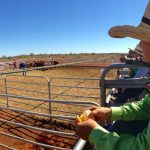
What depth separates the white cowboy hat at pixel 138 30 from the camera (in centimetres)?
161

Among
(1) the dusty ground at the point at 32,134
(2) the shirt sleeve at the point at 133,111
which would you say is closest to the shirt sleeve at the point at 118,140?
(2) the shirt sleeve at the point at 133,111

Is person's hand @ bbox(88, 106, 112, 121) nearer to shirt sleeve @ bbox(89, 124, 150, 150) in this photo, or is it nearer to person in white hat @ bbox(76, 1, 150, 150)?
person in white hat @ bbox(76, 1, 150, 150)

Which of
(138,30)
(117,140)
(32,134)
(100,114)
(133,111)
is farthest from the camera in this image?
(32,134)

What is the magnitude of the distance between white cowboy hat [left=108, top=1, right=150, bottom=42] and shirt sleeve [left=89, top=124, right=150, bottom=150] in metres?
0.47

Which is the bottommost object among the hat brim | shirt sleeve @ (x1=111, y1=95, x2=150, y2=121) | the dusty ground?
the dusty ground

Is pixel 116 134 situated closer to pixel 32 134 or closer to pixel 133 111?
pixel 133 111

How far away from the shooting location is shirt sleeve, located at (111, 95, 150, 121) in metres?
2.18

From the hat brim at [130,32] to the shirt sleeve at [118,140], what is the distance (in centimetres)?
46

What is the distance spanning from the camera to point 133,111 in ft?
7.25

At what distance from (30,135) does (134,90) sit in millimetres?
2794

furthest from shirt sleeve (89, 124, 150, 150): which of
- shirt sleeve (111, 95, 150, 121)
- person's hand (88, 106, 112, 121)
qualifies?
shirt sleeve (111, 95, 150, 121)

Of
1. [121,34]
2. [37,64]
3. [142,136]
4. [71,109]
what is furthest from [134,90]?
[37,64]

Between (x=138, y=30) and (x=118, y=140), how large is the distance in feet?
1.83

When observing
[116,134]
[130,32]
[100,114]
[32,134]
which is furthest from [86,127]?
[32,134]
